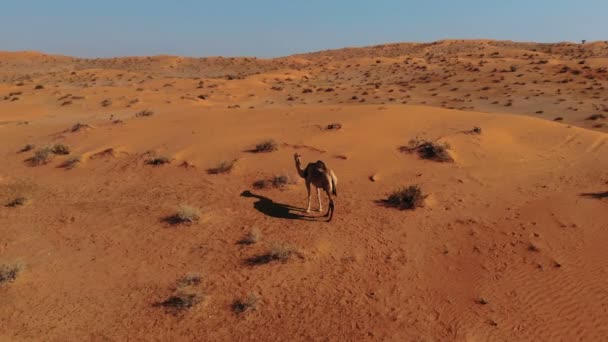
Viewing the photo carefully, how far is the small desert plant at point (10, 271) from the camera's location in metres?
8.12

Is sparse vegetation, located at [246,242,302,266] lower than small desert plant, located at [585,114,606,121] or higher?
lower

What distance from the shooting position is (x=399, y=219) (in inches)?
400

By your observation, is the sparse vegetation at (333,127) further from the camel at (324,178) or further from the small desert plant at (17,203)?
the small desert plant at (17,203)

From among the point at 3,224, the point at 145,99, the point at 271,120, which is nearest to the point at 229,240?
the point at 3,224

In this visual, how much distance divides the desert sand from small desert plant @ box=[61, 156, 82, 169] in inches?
4.7

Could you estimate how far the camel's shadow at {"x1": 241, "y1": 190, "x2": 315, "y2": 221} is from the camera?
10353 millimetres

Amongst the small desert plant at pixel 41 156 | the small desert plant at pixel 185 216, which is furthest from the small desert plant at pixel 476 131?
the small desert plant at pixel 41 156

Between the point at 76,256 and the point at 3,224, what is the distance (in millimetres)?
2964

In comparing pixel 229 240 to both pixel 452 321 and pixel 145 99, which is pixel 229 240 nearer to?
pixel 452 321

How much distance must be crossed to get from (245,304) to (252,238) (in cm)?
210

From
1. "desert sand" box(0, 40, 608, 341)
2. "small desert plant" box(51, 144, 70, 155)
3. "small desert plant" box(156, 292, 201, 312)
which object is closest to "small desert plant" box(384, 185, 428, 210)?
"desert sand" box(0, 40, 608, 341)

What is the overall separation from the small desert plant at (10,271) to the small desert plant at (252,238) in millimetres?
4322

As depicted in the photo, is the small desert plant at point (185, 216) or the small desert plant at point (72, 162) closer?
the small desert plant at point (185, 216)

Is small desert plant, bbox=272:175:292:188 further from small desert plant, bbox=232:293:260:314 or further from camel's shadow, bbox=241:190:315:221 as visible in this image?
small desert plant, bbox=232:293:260:314
